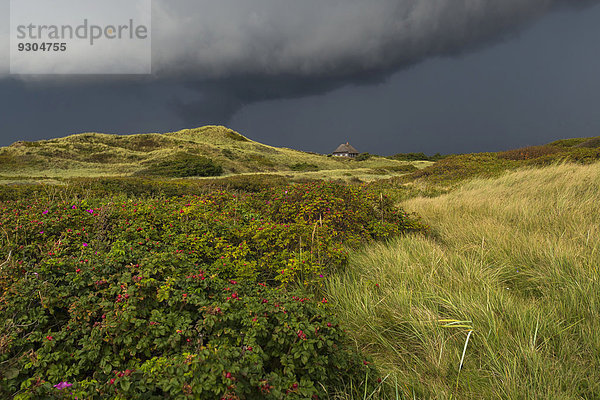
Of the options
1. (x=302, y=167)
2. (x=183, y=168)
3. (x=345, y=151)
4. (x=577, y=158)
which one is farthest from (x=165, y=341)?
(x=345, y=151)

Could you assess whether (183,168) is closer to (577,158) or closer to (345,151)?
(577,158)

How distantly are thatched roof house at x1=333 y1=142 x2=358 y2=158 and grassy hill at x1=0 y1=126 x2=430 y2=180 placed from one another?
13.9m

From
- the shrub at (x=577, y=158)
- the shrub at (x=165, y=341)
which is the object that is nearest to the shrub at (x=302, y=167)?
the shrub at (x=577, y=158)

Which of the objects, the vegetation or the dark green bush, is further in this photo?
the dark green bush

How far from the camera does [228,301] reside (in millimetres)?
2150

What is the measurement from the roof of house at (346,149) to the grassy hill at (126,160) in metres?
14.3

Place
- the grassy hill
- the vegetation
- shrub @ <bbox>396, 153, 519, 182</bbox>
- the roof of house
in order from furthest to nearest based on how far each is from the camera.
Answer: the roof of house, the grassy hill, shrub @ <bbox>396, 153, 519, 182</bbox>, the vegetation

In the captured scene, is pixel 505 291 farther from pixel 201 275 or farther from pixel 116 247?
pixel 116 247

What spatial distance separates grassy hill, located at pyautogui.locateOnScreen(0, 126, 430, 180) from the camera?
3206 cm

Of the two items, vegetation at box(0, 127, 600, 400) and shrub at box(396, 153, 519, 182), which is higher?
shrub at box(396, 153, 519, 182)

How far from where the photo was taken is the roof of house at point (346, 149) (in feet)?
237

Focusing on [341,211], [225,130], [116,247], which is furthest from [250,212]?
[225,130]

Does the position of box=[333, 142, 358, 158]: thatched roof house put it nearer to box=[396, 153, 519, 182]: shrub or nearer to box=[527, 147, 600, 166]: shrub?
box=[396, 153, 519, 182]: shrub

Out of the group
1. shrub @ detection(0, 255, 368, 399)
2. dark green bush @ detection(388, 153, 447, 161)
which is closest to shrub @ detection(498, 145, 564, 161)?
shrub @ detection(0, 255, 368, 399)
